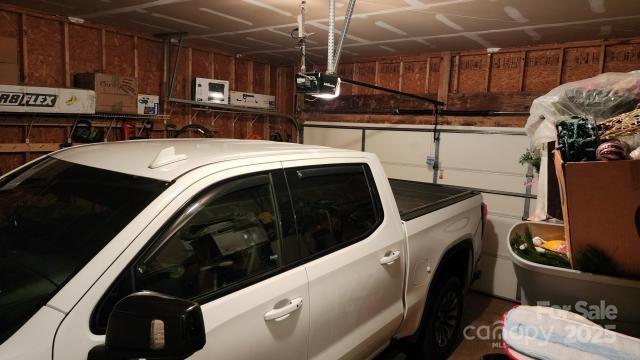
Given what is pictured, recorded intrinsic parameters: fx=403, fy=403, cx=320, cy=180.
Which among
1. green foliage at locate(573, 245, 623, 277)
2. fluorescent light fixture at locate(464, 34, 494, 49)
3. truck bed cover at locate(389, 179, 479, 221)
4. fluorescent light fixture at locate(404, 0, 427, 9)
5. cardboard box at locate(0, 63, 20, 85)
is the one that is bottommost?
truck bed cover at locate(389, 179, 479, 221)

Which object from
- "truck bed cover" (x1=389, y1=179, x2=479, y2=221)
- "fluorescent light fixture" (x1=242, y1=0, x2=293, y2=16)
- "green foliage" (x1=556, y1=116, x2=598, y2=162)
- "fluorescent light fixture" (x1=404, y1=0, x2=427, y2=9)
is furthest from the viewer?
"fluorescent light fixture" (x1=242, y1=0, x2=293, y2=16)

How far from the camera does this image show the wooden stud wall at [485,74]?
5645 mm

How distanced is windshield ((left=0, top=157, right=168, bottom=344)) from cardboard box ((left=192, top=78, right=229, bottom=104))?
4971mm

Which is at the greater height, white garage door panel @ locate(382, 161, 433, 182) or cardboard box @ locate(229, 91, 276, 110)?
cardboard box @ locate(229, 91, 276, 110)

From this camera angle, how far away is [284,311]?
5.48 ft

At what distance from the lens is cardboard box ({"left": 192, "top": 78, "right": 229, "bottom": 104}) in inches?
262

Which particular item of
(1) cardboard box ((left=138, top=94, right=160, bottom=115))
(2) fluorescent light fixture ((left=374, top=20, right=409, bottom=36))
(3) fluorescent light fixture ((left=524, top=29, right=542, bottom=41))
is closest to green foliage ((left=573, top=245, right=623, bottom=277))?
(2) fluorescent light fixture ((left=374, top=20, right=409, bottom=36))

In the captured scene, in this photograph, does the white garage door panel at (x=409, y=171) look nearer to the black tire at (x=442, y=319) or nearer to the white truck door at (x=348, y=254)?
the black tire at (x=442, y=319)

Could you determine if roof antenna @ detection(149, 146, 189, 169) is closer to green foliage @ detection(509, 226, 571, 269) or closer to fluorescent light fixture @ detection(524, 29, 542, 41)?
green foliage @ detection(509, 226, 571, 269)

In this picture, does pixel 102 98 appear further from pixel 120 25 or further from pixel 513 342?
pixel 513 342

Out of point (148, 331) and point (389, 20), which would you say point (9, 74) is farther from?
point (148, 331)

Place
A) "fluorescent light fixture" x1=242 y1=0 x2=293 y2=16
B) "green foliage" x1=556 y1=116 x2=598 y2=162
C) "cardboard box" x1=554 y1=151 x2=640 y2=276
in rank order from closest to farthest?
"cardboard box" x1=554 y1=151 x2=640 y2=276 < "green foliage" x1=556 y1=116 x2=598 y2=162 < "fluorescent light fixture" x1=242 y1=0 x2=293 y2=16

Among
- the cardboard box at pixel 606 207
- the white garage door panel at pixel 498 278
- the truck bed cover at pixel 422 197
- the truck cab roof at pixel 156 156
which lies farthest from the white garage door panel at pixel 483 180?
the truck cab roof at pixel 156 156

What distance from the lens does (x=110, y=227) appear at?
141 cm
